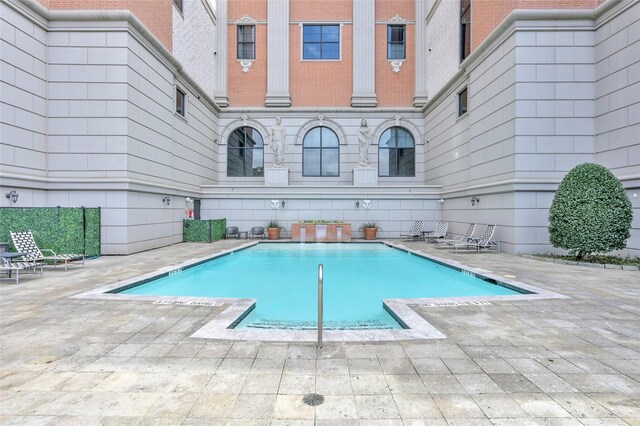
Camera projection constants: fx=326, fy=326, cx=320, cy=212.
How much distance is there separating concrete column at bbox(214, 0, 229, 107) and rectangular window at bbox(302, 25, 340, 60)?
552 cm

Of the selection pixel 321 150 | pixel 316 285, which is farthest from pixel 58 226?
pixel 321 150

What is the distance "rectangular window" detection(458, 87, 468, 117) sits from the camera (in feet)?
53.5

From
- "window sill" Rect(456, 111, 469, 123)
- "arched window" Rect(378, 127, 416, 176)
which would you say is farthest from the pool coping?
"arched window" Rect(378, 127, 416, 176)

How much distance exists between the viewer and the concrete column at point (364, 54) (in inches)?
880

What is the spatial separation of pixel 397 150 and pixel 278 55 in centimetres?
1056

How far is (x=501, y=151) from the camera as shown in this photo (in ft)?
41.9

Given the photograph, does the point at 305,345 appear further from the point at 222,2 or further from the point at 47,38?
the point at 222,2

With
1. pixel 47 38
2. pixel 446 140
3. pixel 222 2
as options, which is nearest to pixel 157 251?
pixel 47 38

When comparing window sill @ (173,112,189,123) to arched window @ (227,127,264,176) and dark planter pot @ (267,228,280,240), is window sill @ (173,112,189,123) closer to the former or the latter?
arched window @ (227,127,264,176)

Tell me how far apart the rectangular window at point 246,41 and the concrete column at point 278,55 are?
47.6 inches

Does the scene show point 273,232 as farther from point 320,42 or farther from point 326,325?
point 320,42

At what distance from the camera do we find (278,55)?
22.6 m

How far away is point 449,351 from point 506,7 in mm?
14131

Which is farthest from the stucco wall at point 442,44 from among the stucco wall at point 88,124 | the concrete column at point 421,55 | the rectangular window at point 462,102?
the stucco wall at point 88,124
